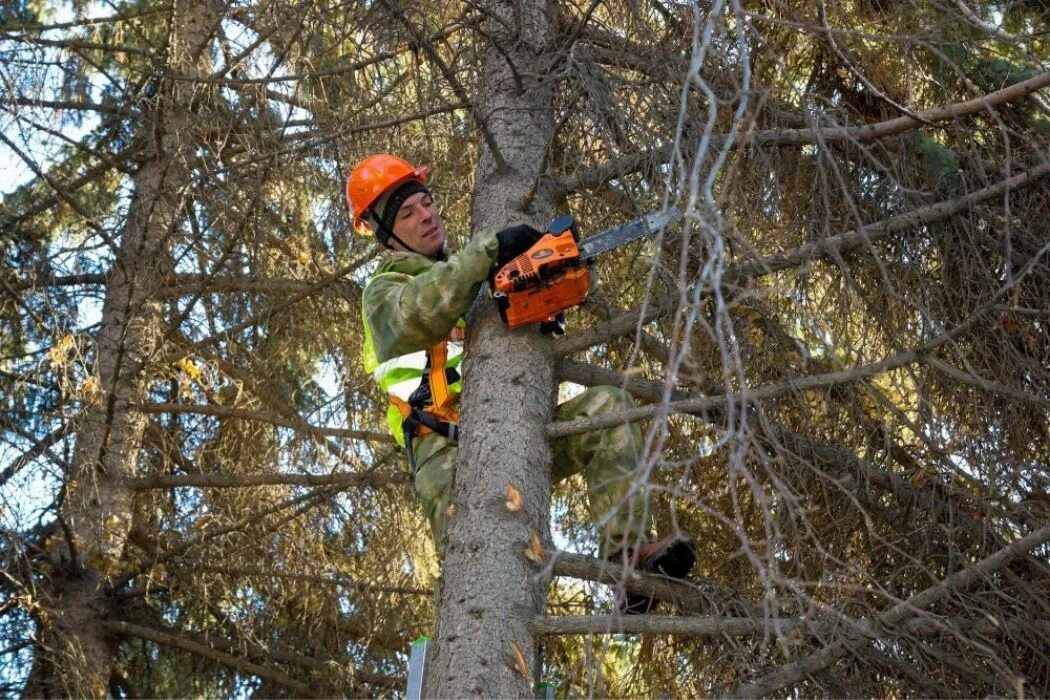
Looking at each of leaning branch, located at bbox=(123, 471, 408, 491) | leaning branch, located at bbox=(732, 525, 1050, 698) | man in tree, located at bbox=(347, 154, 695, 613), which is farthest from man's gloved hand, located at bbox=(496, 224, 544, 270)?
leaning branch, located at bbox=(123, 471, 408, 491)

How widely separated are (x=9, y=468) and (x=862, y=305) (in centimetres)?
405

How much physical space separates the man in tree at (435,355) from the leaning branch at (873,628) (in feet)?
1.75

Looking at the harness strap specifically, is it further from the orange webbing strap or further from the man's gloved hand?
the man's gloved hand

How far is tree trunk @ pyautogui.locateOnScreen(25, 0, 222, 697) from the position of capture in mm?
6543

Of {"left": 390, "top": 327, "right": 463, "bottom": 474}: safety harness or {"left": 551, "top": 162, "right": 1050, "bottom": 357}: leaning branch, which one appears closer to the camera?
{"left": 551, "top": 162, "right": 1050, "bottom": 357}: leaning branch

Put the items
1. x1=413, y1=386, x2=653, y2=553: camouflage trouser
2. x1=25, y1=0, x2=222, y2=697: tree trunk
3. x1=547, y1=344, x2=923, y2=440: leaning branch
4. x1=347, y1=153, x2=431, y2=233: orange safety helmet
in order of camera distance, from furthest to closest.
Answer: x1=25, y1=0, x2=222, y2=697: tree trunk < x1=347, y1=153, x2=431, y2=233: orange safety helmet < x1=413, y1=386, x2=653, y2=553: camouflage trouser < x1=547, y1=344, x2=923, y2=440: leaning branch

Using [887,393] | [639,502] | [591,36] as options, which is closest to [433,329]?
[639,502]

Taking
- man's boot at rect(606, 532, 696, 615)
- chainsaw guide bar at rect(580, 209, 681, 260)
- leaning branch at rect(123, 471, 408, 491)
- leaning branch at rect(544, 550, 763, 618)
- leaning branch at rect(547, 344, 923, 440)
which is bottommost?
leaning branch at rect(544, 550, 763, 618)

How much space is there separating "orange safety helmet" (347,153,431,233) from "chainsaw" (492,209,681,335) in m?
0.95

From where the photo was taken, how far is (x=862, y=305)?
4863mm

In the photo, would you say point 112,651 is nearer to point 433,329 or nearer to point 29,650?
point 29,650

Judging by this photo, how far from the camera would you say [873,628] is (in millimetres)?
3973

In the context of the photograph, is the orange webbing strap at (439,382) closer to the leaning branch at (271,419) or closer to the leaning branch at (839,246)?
the leaning branch at (839,246)

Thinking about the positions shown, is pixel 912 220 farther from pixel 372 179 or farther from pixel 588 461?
pixel 372 179
